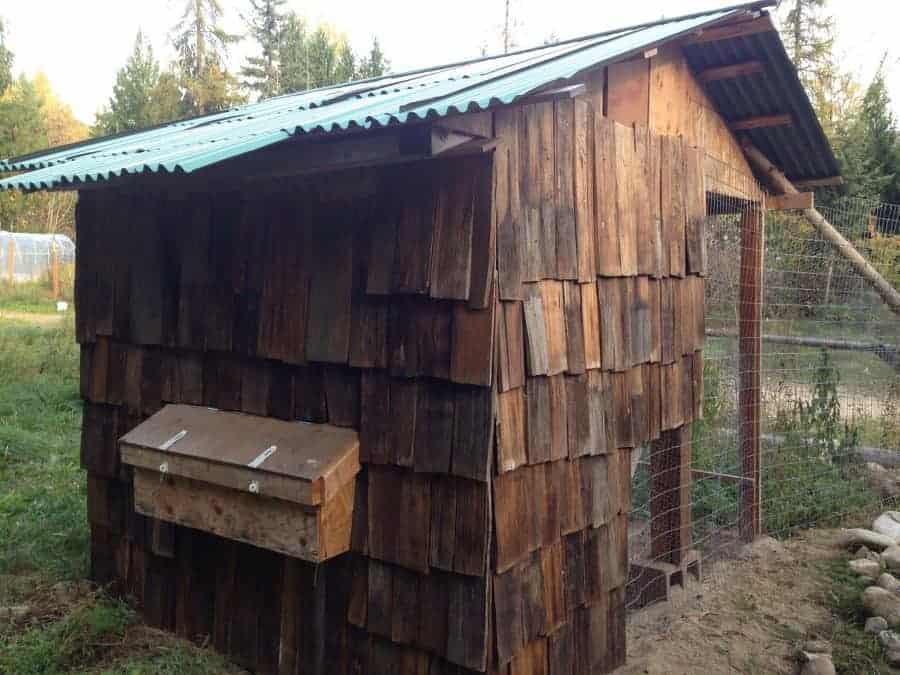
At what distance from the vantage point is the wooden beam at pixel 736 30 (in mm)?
3865

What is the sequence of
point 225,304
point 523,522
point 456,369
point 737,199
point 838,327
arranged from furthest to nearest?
point 838,327
point 737,199
point 225,304
point 523,522
point 456,369

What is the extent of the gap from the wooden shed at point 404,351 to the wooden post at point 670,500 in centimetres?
84

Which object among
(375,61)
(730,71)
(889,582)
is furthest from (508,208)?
(375,61)

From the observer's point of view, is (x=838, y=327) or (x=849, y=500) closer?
(x=849, y=500)

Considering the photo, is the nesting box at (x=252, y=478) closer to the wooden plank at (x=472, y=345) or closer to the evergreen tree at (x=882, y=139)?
the wooden plank at (x=472, y=345)

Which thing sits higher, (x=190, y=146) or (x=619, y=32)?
(x=619, y=32)

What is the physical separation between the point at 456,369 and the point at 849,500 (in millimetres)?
5010

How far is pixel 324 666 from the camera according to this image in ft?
10.9

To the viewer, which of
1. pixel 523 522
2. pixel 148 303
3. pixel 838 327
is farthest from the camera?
pixel 838 327

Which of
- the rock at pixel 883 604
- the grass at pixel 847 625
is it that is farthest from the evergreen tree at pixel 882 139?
the rock at pixel 883 604

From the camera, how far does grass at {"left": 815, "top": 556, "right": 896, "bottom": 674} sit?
3.96 metres

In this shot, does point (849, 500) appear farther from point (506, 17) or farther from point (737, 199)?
→ point (506, 17)

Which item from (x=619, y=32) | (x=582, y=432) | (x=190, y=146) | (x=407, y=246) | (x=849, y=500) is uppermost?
(x=619, y=32)

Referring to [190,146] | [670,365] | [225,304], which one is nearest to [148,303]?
[225,304]
